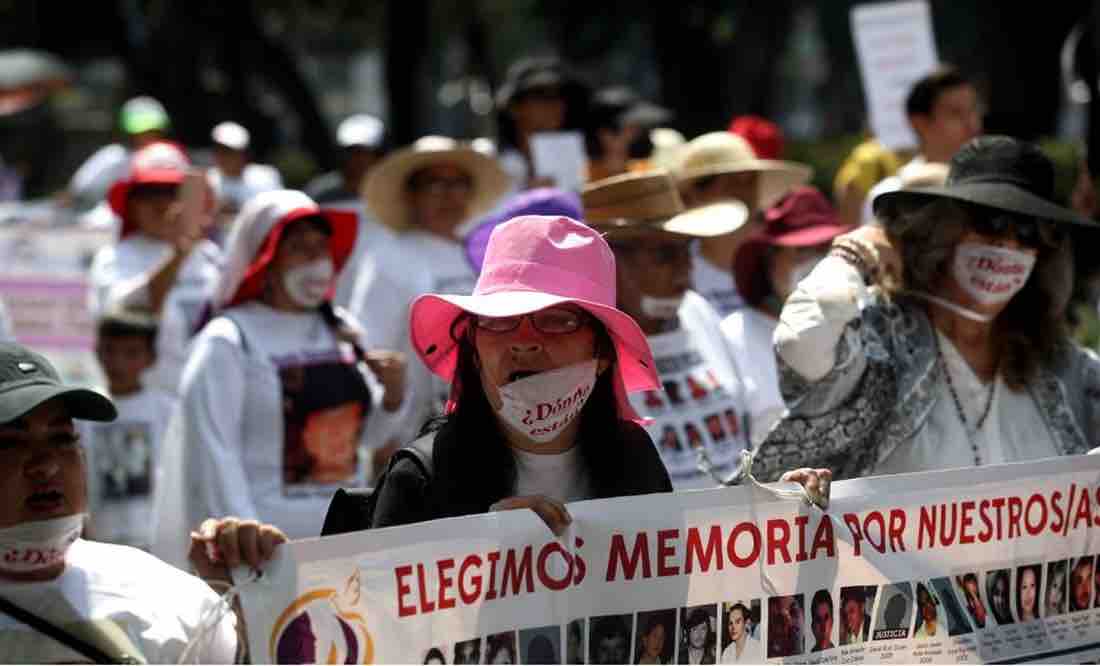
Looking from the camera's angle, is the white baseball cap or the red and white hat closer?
the red and white hat

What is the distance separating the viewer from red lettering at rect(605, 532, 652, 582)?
3.88 m

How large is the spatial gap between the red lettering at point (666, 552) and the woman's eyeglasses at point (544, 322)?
448 millimetres

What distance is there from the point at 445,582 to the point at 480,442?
18.2 inches

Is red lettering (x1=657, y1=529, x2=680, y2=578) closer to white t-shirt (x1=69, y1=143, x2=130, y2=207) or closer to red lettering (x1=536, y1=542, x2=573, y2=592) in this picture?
red lettering (x1=536, y1=542, x2=573, y2=592)

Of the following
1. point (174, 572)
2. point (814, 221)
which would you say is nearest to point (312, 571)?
point (174, 572)

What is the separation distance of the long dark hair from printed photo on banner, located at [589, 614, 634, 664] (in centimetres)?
35

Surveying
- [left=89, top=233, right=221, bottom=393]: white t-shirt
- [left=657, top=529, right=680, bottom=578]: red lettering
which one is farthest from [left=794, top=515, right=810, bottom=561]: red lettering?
[left=89, top=233, right=221, bottom=393]: white t-shirt

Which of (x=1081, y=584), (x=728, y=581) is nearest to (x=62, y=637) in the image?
(x=728, y=581)

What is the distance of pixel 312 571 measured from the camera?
355 cm

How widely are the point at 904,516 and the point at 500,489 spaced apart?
0.78m

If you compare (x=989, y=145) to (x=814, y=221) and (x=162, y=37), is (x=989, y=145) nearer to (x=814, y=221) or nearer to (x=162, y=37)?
(x=814, y=221)

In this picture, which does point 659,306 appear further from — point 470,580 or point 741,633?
point 470,580

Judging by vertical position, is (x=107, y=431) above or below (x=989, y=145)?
below

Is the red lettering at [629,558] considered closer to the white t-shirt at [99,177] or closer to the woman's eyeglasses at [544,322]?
the woman's eyeglasses at [544,322]
